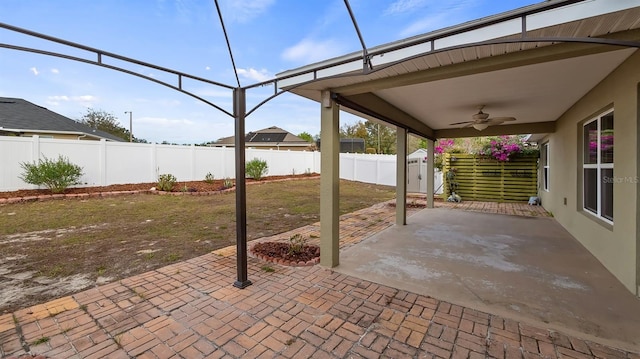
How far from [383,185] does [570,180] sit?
10808 mm

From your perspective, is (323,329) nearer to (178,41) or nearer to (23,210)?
(178,41)

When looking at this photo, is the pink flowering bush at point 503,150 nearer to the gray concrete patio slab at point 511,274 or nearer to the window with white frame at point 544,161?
the window with white frame at point 544,161

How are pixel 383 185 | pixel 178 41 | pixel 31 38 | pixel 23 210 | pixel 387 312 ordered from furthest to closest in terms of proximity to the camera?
pixel 383 185
pixel 23 210
pixel 178 41
pixel 387 312
pixel 31 38

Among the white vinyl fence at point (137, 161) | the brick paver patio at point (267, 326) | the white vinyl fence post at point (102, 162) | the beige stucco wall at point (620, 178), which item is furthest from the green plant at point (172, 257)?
the white vinyl fence post at point (102, 162)

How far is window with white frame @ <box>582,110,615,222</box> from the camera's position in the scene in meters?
3.83

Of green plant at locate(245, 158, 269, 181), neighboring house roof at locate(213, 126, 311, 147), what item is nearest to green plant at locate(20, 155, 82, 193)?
green plant at locate(245, 158, 269, 181)

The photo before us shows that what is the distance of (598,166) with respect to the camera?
421 centimetres

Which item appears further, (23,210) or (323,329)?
(23,210)

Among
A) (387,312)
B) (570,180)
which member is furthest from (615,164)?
(387,312)

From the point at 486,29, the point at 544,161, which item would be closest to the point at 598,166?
the point at 486,29

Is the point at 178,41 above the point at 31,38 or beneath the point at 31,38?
above

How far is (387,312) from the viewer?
8.61 feet

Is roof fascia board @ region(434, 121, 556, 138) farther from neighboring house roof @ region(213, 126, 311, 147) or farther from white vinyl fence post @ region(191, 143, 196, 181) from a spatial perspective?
neighboring house roof @ region(213, 126, 311, 147)

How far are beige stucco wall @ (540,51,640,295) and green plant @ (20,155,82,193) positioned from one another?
12.9 metres
